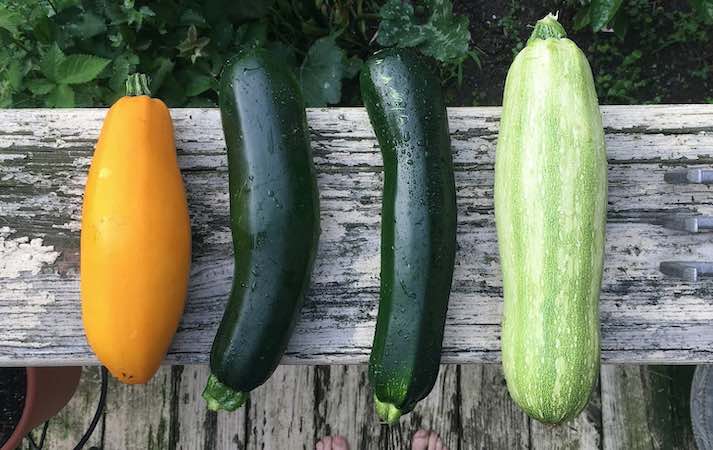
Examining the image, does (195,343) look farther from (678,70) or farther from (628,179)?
(678,70)

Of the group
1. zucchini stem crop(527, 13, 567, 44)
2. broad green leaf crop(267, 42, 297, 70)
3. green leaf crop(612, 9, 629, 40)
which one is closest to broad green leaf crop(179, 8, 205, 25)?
broad green leaf crop(267, 42, 297, 70)

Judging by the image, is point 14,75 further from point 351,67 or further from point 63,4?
point 351,67

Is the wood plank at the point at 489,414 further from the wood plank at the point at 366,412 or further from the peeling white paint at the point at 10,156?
the peeling white paint at the point at 10,156

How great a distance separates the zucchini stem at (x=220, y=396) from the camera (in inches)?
49.4

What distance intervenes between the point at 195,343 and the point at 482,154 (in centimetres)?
74

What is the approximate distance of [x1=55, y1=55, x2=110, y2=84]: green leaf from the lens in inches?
58.1

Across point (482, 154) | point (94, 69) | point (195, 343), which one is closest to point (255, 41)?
point (94, 69)

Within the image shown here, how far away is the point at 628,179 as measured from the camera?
1.37m

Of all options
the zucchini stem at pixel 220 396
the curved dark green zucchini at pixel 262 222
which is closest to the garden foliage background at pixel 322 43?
the curved dark green zucchini at pixel 262 222

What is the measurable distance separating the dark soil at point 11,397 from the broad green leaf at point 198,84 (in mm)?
918

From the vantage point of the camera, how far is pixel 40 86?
1.50 metres

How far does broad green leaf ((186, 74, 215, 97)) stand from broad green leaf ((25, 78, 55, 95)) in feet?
1.19

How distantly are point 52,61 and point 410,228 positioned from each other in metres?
0.93

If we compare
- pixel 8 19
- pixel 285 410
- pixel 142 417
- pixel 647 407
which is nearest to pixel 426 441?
pixel 285 410
